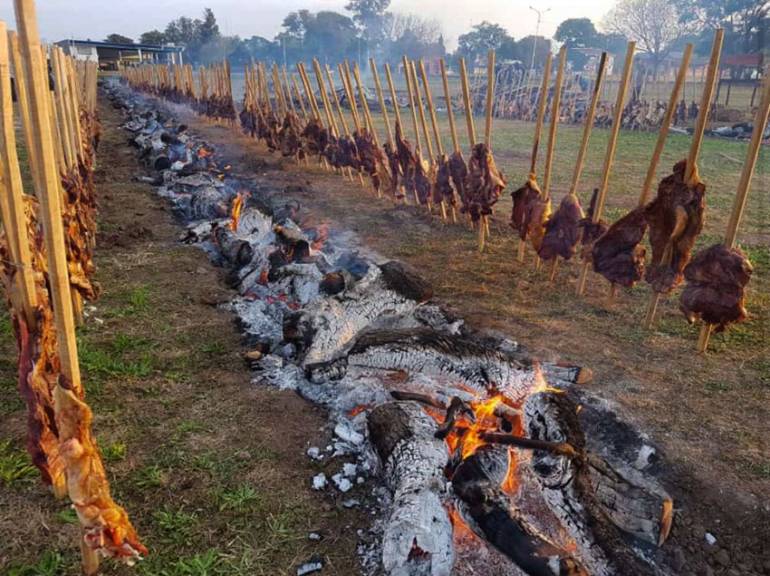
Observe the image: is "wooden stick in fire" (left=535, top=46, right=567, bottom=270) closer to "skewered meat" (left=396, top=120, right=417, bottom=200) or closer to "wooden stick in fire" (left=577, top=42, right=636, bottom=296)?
"wooden stick in fire" (left=577, top=42, right=636, bottom=296)

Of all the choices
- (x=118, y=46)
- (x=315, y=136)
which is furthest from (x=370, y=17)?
(x=315, y=136)

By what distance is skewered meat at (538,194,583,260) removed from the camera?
22.6 feet

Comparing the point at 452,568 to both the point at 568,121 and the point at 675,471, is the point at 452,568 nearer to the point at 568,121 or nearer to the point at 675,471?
the point at 675,471

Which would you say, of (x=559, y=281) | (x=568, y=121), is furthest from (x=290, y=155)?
(x=568, y=121)

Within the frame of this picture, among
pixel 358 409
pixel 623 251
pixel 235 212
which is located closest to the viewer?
pixel 358 409

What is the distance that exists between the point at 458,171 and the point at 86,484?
24.7 ft

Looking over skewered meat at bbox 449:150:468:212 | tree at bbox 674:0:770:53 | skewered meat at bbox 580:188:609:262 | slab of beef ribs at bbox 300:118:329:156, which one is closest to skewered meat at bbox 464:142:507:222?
skewered meat at bbox 449:150:468:212

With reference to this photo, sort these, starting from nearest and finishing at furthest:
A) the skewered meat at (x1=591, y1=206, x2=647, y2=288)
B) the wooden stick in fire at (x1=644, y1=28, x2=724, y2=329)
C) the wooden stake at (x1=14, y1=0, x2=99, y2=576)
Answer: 1. the wooden stake at (x1=14, y1=0, x2=99, y2=576)
2. the wooden stick in fire at (x1=644, y1=28, x2=724, y2=329)
3. the skewered meat at (x1=591, y1=206, x2=647, y2=288)

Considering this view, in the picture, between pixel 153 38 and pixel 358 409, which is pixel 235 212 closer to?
pixel 358 409

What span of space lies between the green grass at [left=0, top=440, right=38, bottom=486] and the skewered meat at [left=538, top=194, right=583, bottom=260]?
5921 mm

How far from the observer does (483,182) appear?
324 inches

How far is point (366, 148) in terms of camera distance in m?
12.1

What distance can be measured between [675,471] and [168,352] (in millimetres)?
4649

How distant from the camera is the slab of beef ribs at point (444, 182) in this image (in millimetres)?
9516
